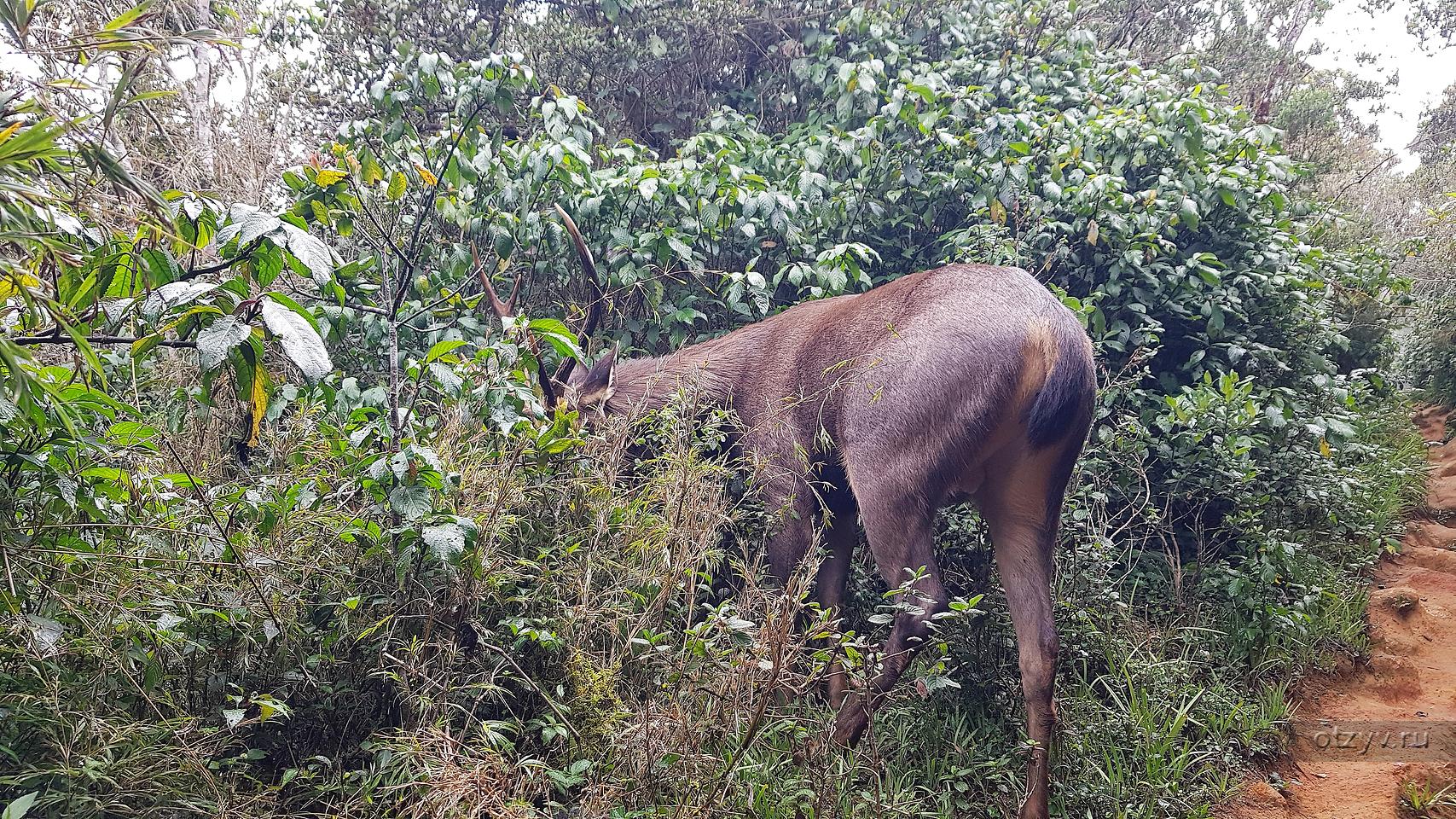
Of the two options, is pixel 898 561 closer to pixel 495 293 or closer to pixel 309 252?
pixel 495 293

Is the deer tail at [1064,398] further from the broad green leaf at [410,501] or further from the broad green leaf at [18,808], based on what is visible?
the broad green leaf at [18,808]

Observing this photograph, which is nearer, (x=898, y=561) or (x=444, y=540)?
(x=444, y=540)

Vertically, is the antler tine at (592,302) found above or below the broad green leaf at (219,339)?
below

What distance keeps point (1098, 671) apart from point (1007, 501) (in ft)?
3.00

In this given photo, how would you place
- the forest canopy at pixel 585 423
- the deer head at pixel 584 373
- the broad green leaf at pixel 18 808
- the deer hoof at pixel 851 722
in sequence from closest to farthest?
1. the broad green leaf at pixel 18 808
2. the forest canopy at pixel 585 423
3. the deer hoof at pixel 851 722
4. the deer head at pixel 584 373

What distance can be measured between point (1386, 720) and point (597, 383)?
3.74 metres

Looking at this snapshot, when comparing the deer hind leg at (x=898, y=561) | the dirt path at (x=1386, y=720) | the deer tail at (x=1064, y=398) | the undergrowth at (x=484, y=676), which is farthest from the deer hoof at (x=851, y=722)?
the dirt path at (x=1386, y=720)

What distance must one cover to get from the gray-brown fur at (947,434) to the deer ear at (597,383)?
126mm

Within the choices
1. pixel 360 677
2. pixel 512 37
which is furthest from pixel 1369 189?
pixel 360 677

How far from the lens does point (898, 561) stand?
3.31 metres

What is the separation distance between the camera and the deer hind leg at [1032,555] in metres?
3.15

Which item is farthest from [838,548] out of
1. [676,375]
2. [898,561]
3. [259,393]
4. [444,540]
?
[259,393]

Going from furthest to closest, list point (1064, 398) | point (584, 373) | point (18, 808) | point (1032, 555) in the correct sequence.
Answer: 1. point (584, 373)
2. point (1032, 555)
3. point (1064, 398)
4. point (18, 808)

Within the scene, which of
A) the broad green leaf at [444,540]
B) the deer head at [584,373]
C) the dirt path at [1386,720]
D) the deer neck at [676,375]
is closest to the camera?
the broad green leaf at [444,540]
